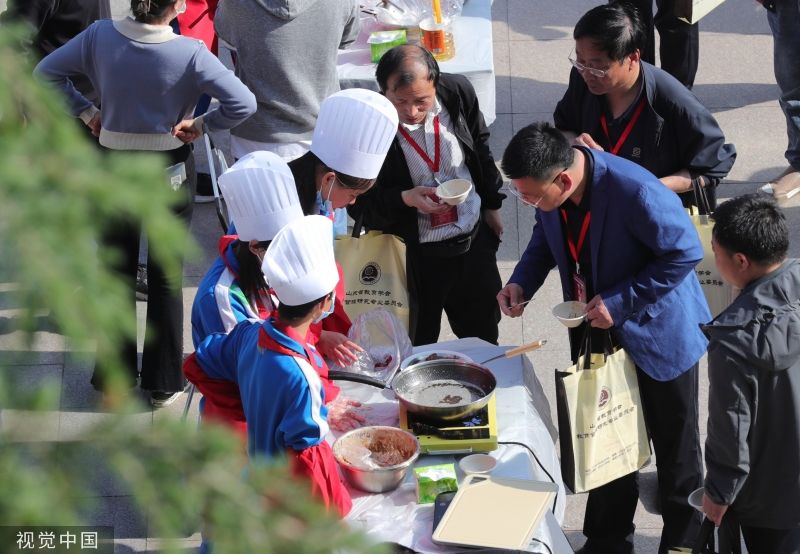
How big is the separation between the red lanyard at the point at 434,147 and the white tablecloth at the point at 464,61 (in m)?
1.86

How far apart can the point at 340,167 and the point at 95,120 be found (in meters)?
1.61

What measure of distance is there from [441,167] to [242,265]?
4.10 ft

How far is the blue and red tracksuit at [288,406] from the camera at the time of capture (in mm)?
2871

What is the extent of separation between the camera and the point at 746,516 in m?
3.38

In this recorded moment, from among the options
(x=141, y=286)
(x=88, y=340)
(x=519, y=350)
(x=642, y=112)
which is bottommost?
(x=141, y=286)

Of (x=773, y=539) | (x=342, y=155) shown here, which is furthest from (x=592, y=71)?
(x=773, y=539)

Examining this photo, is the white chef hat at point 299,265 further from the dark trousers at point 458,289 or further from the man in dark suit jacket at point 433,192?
the dark trousers at point 458,289

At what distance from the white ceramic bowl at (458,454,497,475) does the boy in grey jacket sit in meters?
0.69

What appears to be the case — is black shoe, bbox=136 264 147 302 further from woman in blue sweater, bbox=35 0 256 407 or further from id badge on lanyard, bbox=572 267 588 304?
id badge on lanyard, bbox=572 267 588 304

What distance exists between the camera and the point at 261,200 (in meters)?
3.32

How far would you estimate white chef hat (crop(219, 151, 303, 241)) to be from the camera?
3.32m

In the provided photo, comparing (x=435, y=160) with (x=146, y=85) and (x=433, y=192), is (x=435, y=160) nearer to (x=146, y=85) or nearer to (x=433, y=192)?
(x=433, y=192)

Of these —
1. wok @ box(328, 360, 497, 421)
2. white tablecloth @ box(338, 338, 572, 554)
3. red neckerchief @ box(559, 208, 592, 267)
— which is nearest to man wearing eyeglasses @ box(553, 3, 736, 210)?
red neckerchief @ box(559, 208, 592, 267)

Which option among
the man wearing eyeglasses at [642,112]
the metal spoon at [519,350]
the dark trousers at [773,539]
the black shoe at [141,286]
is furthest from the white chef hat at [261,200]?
the black shoe at [141,286]
